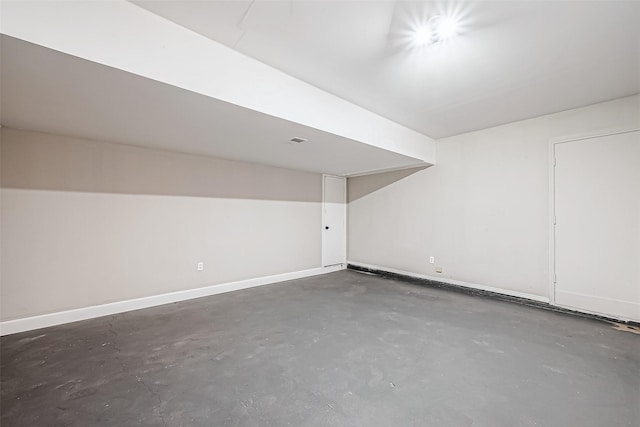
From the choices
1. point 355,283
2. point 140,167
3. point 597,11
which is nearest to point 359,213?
point 355,283

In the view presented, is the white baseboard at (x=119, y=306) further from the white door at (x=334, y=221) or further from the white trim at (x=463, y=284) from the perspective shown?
the white trim at (x=463, y=284)

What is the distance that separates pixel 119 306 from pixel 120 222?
101 cm

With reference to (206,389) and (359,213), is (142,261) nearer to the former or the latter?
(206,389)

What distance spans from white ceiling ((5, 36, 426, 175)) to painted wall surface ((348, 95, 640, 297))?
111 centimetres

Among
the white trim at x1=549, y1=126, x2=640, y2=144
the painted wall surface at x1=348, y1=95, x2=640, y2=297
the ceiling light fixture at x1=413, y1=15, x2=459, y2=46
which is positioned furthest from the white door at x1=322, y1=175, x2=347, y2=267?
the ceiling light fixture at x1=413, y1=15, x2=459, y2=46

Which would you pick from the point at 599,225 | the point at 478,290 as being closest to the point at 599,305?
the point at 599,225

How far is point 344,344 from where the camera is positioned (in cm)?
246

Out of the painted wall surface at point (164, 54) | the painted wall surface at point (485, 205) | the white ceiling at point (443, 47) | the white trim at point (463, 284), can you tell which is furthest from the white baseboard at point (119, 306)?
the white ceiling at point (443, 47)

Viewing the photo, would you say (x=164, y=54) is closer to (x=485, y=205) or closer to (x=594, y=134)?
(x=485, y=205)

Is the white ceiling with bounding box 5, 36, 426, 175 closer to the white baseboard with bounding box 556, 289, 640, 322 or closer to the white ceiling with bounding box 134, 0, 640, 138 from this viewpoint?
the white ceiling with bounding box 134, 0, 640, 138

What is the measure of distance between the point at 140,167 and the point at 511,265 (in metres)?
5.16

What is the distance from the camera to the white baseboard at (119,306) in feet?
8.94

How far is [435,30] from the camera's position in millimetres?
1898

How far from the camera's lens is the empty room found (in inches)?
66.6
